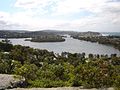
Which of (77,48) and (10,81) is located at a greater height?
(10,81)

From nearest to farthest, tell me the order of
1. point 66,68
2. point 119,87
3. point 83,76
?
point 119,87 → point 83,76 → point 66,68

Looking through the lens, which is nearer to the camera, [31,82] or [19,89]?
[19,89]

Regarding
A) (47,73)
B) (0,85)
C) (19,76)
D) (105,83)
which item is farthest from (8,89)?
(105,83)

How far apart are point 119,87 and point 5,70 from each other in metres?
6.09

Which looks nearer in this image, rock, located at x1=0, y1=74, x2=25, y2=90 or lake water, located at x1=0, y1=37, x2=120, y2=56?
rock, located at x1=0, y1=74, x2=25, y2=90

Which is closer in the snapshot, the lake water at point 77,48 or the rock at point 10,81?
the rock at point 10,81

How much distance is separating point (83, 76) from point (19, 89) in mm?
2444

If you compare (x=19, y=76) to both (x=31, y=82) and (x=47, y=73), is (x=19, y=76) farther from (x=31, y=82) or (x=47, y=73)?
(x=47, y=73)

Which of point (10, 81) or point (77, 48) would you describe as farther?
point (77, 48)

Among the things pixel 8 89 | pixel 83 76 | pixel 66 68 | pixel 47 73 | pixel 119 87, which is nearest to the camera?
pixel 119 87

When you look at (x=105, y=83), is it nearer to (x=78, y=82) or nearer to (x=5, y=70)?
(x=78, y=82)

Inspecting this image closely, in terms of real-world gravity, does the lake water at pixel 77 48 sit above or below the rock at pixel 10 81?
below

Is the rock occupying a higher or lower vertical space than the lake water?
higher

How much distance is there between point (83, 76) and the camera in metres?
10.2
